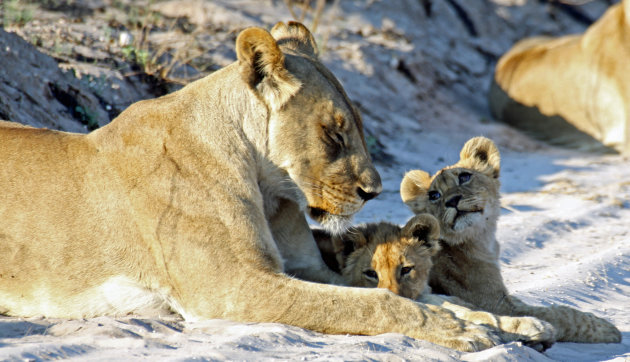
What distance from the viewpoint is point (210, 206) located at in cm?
348

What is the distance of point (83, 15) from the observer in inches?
337

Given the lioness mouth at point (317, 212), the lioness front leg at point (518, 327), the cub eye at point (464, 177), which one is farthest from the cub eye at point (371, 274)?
the cub eye at point (464, 177)

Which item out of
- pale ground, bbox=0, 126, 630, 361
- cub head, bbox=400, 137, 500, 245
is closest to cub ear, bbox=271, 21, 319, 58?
cub head, bbox=400, 137, 500, 245

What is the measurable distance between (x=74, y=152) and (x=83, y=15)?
17.2 feet

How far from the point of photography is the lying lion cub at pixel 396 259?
3.73 meters

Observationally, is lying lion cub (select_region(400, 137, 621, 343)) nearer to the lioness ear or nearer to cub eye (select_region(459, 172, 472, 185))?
cub eye (select_region(459, 172, 472, 185))

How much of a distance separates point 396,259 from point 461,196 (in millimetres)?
755

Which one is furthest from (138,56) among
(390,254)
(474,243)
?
(390,254)

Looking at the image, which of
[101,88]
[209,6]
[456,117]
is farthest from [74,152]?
[456,117]

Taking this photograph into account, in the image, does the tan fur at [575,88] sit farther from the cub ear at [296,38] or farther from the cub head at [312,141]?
the cub head at [312,141]

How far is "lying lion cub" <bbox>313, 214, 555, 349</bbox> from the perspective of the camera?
12.2 feet

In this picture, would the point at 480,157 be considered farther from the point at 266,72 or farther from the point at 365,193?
the point at 266,72

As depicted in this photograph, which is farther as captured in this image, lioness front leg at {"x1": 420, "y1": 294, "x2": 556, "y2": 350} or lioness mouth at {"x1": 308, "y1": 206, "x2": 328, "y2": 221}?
lioness mouth at {"x1": 308, "y1": 206, "x2": 328, "y2": 221}

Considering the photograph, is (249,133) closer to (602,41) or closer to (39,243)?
(39,243)
